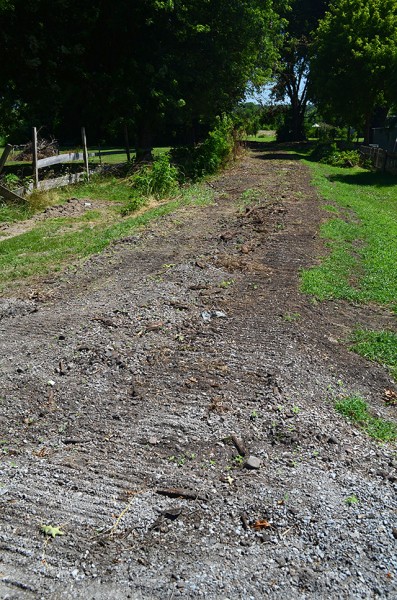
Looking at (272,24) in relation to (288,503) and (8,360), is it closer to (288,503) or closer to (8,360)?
(8,360)

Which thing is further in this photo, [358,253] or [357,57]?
[357,57]

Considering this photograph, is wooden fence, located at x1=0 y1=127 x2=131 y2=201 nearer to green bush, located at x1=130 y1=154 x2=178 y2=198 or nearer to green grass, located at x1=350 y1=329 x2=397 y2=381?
green bush, located at x1=130 y1=154 x2=178 y2=198

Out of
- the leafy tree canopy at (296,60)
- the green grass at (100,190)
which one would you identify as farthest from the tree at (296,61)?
the green grass at (100,190)

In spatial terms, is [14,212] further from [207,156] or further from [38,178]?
[207,156]

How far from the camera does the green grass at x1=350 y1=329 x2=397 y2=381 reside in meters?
4.88

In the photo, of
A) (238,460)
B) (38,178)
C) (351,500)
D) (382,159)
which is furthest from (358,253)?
(382,159)

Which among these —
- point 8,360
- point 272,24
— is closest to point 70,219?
point 8,360

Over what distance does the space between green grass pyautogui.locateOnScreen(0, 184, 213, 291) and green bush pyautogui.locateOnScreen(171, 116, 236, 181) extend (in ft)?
15.9

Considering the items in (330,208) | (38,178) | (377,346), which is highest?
(38,178)

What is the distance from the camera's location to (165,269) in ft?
24.4

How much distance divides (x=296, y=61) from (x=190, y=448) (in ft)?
155

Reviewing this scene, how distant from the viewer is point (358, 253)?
861 centimetres

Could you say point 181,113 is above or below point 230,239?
above

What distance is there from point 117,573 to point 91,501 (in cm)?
59
